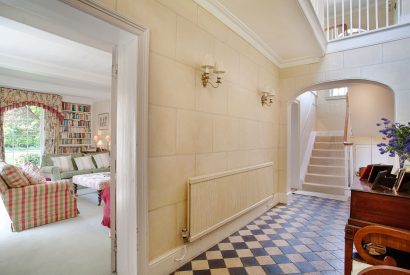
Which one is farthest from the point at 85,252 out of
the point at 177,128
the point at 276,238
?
the point at 276,238

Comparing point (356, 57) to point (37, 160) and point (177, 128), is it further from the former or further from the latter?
point (37, 160)

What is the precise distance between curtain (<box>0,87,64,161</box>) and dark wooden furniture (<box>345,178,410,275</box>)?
7.39m

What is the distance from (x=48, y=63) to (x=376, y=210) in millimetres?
5987

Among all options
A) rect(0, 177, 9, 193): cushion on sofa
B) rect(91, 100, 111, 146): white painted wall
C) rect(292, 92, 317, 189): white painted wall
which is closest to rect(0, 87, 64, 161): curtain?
rect(91, 100, 111, 146): white painted wall

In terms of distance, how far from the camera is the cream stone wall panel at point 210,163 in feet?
7.93

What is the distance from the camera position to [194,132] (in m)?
2.34

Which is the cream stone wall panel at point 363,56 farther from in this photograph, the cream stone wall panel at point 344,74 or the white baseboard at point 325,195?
the white baseboard at point 325,195

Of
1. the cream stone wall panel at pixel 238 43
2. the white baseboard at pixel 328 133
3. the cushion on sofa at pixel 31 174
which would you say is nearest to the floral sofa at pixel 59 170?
the cushion on sofa at pixel 31 174

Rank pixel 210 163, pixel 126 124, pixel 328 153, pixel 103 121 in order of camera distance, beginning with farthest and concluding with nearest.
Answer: pixel 103 121 < pixel 328 153 < pixel 210 163 < pixel 126 124

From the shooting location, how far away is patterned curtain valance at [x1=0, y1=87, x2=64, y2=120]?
5.54 m

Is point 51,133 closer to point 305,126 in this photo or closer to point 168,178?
point 168,178

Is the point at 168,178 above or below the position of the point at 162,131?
below

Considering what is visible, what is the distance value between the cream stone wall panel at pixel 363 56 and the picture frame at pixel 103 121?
682cm

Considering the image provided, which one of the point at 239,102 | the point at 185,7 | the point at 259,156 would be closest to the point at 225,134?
the point at 239,102
